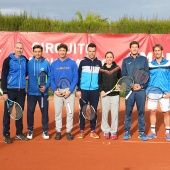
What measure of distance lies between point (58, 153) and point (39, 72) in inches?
58.1

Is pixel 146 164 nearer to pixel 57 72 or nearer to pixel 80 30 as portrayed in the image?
pixel 57 72

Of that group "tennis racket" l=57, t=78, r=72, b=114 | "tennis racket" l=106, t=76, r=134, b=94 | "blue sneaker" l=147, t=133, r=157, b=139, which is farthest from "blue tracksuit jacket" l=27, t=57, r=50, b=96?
"blue sneaker" l=147, t=133, r=157, b=139

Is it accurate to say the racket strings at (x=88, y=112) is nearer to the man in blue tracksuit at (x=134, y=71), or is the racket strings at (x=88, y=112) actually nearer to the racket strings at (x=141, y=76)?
the man in blue tracksuit at (x=134, y=71)

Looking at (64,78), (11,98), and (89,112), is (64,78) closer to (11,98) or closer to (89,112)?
(89,112)

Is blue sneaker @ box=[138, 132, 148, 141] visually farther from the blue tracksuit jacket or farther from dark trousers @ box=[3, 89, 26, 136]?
dark trousers @ box=[3, 89, 26, 136]

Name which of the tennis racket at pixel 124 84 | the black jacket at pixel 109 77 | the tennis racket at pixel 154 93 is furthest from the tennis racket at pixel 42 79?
the tennis racket at pixel 154 93

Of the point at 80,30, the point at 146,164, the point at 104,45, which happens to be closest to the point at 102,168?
the point at 146,164

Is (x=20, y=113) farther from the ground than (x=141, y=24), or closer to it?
closer to it

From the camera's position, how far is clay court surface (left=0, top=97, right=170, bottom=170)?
4164mm

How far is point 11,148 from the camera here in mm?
4938

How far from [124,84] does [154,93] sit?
1.93ft

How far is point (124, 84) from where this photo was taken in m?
5.30

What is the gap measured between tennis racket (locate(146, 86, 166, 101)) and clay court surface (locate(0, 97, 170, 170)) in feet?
2.59

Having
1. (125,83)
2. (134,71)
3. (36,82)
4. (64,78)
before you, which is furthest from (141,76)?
(36,82)
